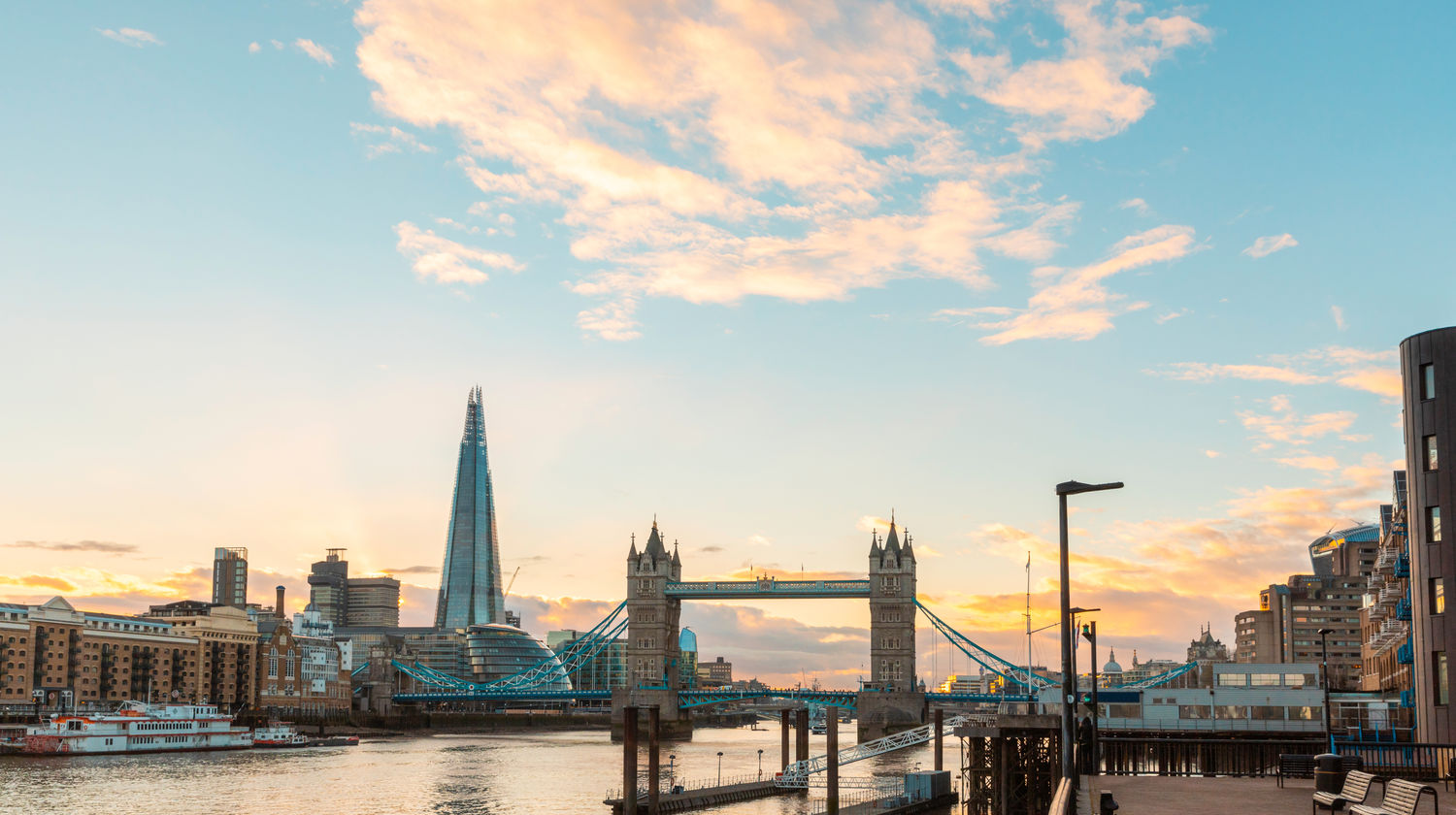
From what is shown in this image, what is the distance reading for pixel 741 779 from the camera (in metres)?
86.9

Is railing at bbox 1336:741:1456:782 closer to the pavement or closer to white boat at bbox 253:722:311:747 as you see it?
the pavement

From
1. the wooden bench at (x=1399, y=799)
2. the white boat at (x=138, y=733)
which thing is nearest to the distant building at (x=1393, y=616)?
the wooden bench at (x=1399, y=799)

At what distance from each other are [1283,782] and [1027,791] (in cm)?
3299

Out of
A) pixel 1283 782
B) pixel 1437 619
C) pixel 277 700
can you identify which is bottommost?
pixel 277 700

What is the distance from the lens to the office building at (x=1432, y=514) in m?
37.8

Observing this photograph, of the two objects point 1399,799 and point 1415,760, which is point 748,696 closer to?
point 1415,760

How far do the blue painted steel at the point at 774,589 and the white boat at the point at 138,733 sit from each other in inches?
2374

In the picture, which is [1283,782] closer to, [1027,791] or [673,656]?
[1027,791]

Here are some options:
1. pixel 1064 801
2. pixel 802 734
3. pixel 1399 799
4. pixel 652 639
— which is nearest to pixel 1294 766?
pixel 1399 799

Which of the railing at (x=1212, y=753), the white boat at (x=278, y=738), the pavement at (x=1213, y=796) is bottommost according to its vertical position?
the white boat at (x=278, y=738)

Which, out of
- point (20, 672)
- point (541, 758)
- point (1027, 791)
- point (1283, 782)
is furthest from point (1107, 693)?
point (20, 672)

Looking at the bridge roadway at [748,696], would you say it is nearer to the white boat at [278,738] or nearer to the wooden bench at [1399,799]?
the white boat at [278,738]

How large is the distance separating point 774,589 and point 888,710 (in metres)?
21.5

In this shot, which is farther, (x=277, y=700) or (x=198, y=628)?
(x=277, y=700)
